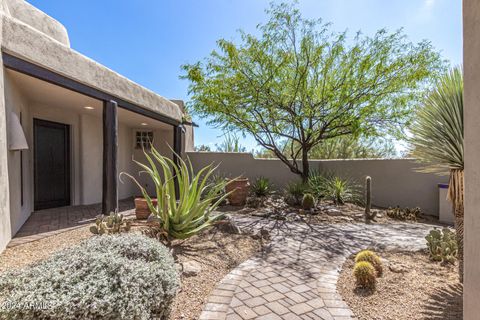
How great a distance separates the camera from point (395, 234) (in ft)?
19.3

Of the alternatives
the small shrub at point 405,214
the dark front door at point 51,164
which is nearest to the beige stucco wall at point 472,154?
the small shrub at point 405,214

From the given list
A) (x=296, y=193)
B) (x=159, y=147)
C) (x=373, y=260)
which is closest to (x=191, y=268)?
(x=373, y=260)

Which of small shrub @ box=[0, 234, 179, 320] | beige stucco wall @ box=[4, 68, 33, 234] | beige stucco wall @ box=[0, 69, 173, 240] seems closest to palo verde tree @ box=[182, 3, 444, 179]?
beige stucco wall @ box=[0, 69, 173, 240]

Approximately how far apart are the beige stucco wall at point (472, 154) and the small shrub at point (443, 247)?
2.82 m

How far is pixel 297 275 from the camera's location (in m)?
3.68

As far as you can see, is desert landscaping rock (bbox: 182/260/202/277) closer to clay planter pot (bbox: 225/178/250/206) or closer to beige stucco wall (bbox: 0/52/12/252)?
beige stucco wall (bbox: 0/52/12/252)

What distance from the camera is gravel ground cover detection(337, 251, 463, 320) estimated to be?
2.68 m

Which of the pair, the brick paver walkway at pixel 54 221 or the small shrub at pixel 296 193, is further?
the small shrub at pixel 296 193

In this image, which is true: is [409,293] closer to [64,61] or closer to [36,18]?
[64,61]

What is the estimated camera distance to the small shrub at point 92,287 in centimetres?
171

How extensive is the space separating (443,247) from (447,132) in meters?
1.92

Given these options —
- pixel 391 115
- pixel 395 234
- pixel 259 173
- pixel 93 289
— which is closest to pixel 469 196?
pixel 93 289

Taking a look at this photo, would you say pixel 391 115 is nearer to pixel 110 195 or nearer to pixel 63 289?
pixel 110 195

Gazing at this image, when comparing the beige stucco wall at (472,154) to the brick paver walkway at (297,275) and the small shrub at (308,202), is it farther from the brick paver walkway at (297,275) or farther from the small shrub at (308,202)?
the small shrub at (308,202)
